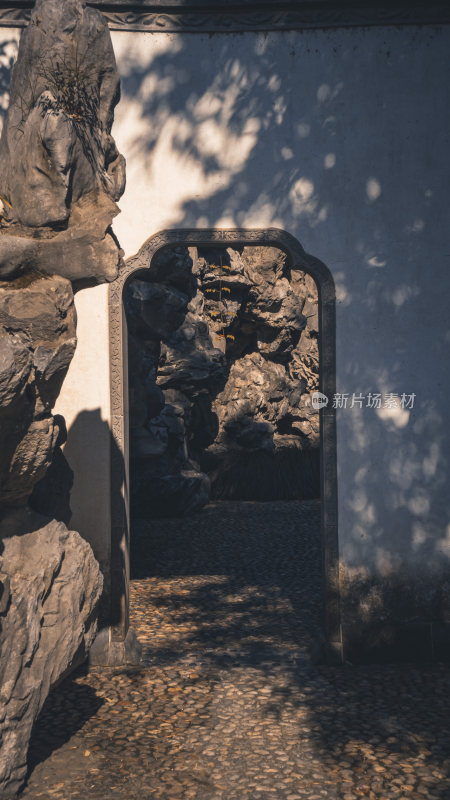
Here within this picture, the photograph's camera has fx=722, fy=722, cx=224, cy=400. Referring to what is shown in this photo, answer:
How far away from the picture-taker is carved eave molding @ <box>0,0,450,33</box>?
21.2ft

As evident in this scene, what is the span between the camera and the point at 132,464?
1300cm

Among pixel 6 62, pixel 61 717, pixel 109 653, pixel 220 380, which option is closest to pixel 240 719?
pixel 61 717

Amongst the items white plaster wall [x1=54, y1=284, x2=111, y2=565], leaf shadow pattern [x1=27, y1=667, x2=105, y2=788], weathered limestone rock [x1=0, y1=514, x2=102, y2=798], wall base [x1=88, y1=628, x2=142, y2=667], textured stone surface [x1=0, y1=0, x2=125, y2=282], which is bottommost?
leaf shadow pattern [x1=27, y1=667, x2=105, y2=788]

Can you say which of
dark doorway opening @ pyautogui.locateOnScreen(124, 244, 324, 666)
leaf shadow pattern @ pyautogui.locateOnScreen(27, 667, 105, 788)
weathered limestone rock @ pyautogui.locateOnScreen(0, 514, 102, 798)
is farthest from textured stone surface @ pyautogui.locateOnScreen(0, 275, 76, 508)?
dark doorway opening @ pyautogui.locateOnScreen(124, 244, 324, 666)

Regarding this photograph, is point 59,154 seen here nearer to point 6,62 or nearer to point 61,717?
point 6,62

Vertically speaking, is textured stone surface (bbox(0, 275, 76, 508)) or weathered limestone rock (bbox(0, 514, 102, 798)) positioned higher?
textured stone surface (bbox(0, 275, 76, 508))

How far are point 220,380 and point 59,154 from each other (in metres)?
11.8

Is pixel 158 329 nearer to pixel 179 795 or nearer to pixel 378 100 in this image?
pixel 378 100

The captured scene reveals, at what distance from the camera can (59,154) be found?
451cm

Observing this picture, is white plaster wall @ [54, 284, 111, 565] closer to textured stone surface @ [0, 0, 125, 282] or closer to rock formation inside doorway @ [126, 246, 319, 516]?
textured stone surface @ [0, 0, 125, 282]

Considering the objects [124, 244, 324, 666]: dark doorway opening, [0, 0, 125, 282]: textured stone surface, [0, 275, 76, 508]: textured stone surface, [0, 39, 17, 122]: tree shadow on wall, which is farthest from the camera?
[124, 244, 324, 666]: dark doorway opening

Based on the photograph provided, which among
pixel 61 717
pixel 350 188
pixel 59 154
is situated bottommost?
pixel 61 717

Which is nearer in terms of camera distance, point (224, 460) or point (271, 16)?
point (271, 16)

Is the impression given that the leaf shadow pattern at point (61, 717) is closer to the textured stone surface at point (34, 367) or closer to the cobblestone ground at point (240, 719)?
the cobblestone ground at point (240, 719)
